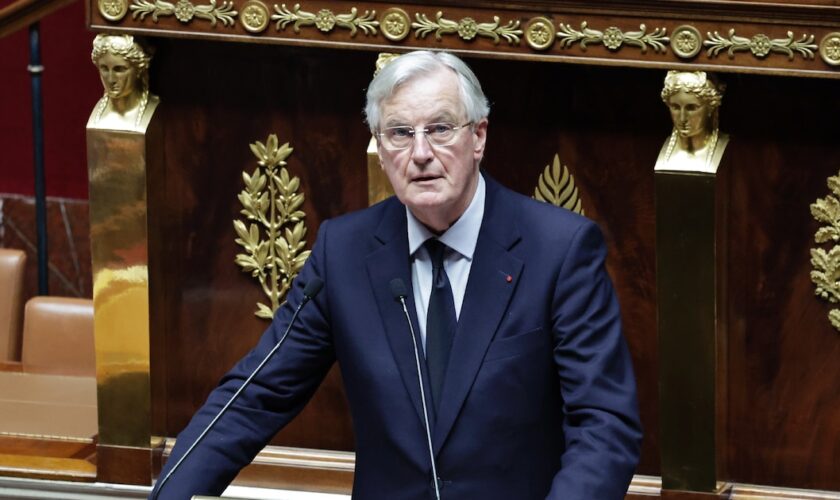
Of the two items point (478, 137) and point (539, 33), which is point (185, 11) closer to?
point (539, 33)

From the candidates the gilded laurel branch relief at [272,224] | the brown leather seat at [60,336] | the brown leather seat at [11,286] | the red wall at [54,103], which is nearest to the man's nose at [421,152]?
the gilded laurel branch relief at [272,224]

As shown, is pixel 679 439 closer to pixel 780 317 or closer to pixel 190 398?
pixel 780 317

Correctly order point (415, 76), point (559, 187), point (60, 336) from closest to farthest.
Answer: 1. point (415, 76)
2. point (559, 187)
3. point (60, 336)

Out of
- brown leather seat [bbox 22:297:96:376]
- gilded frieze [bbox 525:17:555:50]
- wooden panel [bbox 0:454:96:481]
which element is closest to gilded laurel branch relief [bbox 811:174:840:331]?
gilded frieze [bbox 525:17:555:50]

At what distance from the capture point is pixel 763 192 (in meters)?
3.00

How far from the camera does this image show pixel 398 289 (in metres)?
2.29

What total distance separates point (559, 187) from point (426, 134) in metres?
0.83

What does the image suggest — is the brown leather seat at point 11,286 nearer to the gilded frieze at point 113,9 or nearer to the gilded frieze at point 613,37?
the gilded frieze at point 113,9

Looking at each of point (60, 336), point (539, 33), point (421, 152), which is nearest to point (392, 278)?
point (421, 152)

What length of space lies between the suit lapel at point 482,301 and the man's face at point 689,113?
0.60 meters

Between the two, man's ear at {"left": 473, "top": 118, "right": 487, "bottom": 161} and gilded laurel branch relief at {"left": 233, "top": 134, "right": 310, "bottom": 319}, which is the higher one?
man's ear at {"left": 473, "top": 118, "right": 487, "bottom": 161}

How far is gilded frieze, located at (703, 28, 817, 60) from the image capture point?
9.35ft

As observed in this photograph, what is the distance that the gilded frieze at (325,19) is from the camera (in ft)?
10.0

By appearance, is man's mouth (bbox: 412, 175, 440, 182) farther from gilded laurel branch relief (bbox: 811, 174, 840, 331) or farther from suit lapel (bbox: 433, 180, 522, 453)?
gilded laurel branch relief (bbox: 811, 174, 840, 331)
